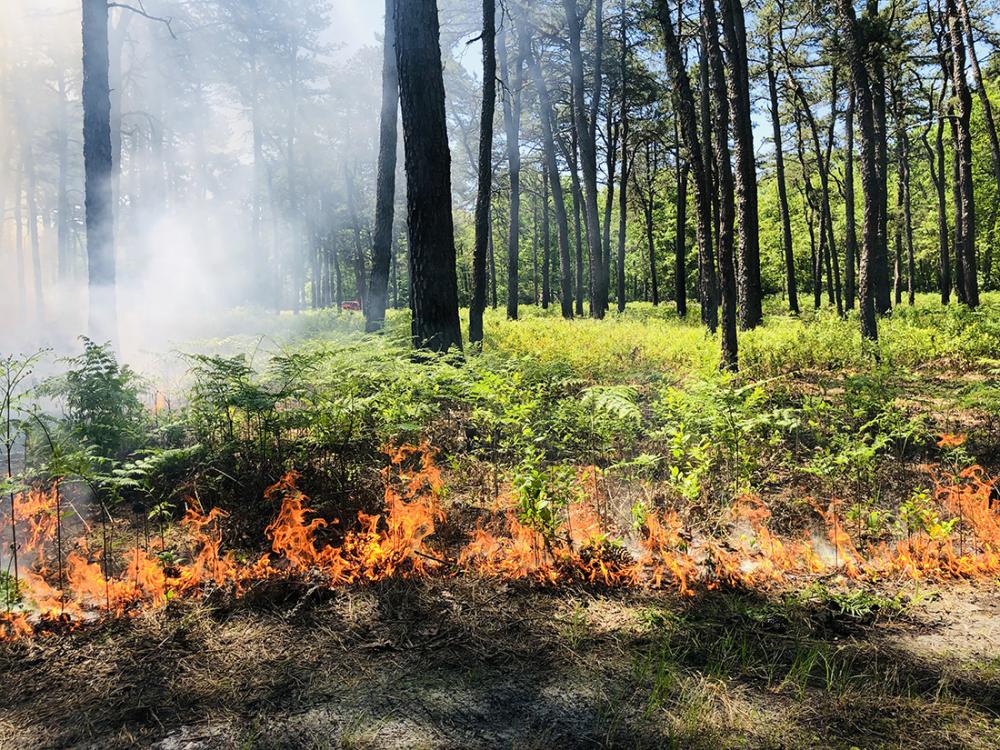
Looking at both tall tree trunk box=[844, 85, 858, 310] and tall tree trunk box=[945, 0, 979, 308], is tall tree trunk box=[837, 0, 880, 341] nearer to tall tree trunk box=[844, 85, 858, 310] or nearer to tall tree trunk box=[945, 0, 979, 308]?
tall tree trunk box=[945, 0, 979, 308]

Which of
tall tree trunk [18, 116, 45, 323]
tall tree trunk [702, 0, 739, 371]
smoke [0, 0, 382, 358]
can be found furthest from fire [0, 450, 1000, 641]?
tall tree trunk [18, 116, 45, 323]

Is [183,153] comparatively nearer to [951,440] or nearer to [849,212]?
[849,212]

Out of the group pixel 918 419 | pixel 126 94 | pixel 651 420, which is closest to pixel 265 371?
pixel 651 420

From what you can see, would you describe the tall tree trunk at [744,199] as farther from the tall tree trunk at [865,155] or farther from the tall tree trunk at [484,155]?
the tall tree trunk at [484,155]

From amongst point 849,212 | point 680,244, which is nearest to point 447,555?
point 849,212

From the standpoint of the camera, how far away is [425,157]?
296 inches

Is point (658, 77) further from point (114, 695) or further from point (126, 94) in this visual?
point (114, 695)

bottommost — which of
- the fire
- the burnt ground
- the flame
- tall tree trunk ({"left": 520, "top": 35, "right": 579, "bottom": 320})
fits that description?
the burnt ground

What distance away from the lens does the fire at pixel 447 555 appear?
319cm

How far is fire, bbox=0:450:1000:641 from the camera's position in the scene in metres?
3.19

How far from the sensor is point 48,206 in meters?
38.9

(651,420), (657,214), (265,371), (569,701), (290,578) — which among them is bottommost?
(569,701)

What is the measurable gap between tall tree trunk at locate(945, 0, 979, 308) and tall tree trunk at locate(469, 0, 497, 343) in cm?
1221

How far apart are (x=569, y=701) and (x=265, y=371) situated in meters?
4.30
